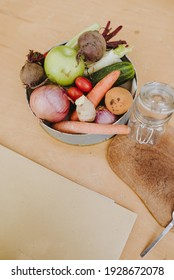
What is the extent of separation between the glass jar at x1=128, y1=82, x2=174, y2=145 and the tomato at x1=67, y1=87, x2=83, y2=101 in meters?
0.12

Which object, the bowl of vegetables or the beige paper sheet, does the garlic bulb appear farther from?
the beige paper sheet

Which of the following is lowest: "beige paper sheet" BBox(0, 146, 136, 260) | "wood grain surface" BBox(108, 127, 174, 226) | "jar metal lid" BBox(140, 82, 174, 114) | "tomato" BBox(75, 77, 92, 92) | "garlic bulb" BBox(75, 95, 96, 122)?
"beige paper sheet" BBox(0, 146, 136, 260)

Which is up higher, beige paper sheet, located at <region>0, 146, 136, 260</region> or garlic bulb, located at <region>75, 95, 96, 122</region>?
garlic bulb, located at <region>75, 95, 96, 122</region>

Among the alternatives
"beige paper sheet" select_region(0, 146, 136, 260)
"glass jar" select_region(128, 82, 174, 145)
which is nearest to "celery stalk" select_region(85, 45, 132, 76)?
"glass jar" select_region(128, 82, 174, 145)

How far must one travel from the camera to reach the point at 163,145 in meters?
0.64

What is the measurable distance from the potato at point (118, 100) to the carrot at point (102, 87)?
0.02 meters

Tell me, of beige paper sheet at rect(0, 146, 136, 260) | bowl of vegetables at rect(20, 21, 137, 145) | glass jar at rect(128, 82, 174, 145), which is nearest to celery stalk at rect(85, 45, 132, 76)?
bowl of vegetables at rect(20, 21, 137, 145)

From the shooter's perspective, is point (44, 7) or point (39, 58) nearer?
point (39, 58)

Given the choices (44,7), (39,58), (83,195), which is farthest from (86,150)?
(44,7)

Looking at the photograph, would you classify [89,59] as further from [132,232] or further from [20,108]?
[132,232]

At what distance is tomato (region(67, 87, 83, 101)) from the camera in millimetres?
607

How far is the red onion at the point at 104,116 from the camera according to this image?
61 centimetres

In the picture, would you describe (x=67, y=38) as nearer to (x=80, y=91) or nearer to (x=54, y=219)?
(x=80, y=91)
